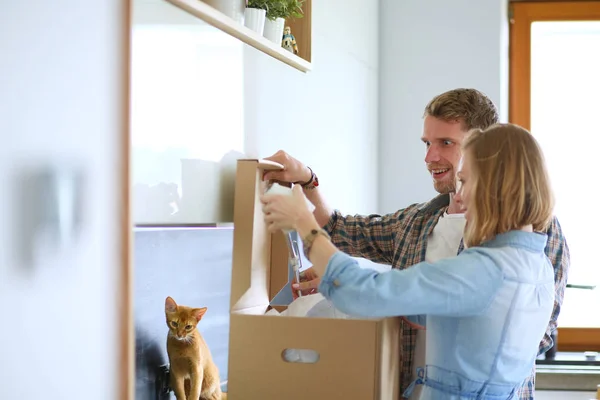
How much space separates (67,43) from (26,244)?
27 cm

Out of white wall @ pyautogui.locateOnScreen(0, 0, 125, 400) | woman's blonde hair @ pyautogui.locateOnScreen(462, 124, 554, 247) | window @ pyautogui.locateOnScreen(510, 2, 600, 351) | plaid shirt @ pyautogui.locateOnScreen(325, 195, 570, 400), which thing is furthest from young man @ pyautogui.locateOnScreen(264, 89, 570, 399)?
window @ pyautogui.locateOnScreen(510, 2, 600, 351)

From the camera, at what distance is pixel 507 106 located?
3516 mm

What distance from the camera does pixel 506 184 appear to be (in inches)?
50.4

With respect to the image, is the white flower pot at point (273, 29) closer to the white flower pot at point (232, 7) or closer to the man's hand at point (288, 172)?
the white flower pot at point (232, 7)

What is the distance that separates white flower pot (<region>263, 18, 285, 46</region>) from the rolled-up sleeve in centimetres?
76

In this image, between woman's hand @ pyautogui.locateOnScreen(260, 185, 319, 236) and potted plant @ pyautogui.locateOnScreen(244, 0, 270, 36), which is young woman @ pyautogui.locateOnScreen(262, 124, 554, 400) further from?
potted plant @ pyautogui.locateOnScreen(244, 0, 270, 36)

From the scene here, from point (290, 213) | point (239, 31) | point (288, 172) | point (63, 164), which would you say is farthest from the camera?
point (288, 172)

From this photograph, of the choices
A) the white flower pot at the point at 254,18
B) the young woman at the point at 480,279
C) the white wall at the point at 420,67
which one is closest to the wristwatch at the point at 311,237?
the young woman at the point at 480,279

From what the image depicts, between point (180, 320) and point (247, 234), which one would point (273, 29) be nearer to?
point (247, 234)

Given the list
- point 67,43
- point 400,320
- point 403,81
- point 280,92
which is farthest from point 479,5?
point 67,43

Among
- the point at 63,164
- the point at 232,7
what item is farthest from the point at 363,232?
the point at 63,164

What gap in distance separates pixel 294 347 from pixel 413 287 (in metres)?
0.28

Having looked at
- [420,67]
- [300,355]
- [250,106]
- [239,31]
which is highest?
[420,67]

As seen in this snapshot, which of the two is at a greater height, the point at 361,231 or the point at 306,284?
the point at 361,231
